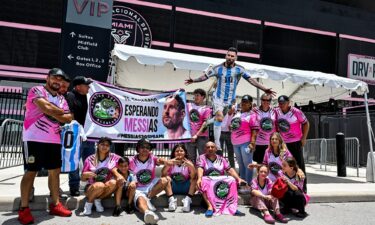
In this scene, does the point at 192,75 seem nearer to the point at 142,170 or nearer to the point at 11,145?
the point at 142,170

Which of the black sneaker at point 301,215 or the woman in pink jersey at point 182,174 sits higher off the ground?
the woman in pink jersey at point 182,174

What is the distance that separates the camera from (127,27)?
62.2ft

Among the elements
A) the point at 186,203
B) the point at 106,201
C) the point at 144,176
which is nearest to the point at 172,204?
the point at 186,203

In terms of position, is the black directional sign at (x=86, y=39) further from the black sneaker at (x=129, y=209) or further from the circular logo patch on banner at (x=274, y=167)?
the circular logo patch on banner at (x=274, y=167)

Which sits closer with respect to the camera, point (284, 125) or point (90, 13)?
point (284, 125)

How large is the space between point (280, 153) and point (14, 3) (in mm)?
16926

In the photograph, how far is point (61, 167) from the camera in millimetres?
4820

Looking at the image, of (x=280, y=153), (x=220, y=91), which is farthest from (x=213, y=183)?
(x=220, y=91)

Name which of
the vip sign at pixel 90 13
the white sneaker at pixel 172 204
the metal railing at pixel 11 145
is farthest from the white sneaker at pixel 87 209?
the metal railing at pixel 11 145

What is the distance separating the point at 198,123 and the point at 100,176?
2.34 m

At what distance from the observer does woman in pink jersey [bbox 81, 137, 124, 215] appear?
484 centimetres

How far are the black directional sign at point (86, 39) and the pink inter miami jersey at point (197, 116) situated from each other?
2230 millimetres

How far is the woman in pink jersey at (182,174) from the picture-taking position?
529cm

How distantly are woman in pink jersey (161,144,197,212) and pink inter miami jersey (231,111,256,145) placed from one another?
1.12 meters
